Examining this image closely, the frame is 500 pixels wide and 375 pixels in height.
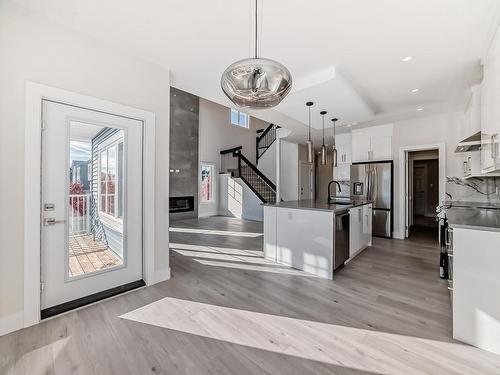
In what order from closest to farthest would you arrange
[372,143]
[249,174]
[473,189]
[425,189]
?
1. [473,189]
2. [372,143]
3. [425,189]
4. [249,174]

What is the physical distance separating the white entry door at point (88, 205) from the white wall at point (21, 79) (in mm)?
187

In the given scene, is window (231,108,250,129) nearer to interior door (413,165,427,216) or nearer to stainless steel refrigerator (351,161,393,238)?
stainless steel refrigerator (351,161,393,238)

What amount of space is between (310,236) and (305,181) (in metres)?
5.56

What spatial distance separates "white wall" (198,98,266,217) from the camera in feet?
29.9

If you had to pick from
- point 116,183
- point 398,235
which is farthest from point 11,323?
point 398,235

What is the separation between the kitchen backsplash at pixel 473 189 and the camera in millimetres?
4202

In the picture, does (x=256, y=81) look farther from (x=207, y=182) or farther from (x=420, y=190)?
(x=420, y=190)

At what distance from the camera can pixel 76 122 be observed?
2350mm

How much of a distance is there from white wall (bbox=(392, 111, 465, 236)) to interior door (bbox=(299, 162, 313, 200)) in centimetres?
324

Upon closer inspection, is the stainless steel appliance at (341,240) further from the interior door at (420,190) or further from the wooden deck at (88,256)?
the interior door at (420,190)

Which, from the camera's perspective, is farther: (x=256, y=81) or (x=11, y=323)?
(x=11, y=323)

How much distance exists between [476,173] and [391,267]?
185 cm

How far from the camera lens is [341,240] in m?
3.32

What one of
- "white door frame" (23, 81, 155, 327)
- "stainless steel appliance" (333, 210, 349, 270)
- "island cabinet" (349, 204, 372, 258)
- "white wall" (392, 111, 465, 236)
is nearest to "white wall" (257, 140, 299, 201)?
"white wall" (392, 111, 465, 236)
